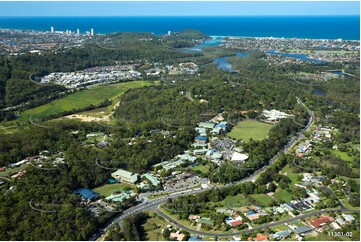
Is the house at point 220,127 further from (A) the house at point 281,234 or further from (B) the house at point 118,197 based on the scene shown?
(A) the house at point 281,234

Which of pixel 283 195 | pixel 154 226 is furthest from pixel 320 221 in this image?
pixel 154 226

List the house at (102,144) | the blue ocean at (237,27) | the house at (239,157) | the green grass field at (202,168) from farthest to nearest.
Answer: the blue ocean at (237,27) < the house at (102,144) < the house at (239,157) < the green grass field at (202,168)

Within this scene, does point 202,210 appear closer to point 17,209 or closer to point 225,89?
point 17,209

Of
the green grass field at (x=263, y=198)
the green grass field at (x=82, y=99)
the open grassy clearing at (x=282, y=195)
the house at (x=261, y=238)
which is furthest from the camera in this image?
the green grass field at (x=82, y=99)

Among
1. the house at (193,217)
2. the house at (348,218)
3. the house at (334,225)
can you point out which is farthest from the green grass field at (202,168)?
the house at (348,218)

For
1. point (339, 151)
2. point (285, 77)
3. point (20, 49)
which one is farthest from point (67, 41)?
point (339, 151)

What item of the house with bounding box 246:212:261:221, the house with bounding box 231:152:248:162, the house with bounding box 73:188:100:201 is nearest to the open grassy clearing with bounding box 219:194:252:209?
the house with bounding box 246:212:261:221
